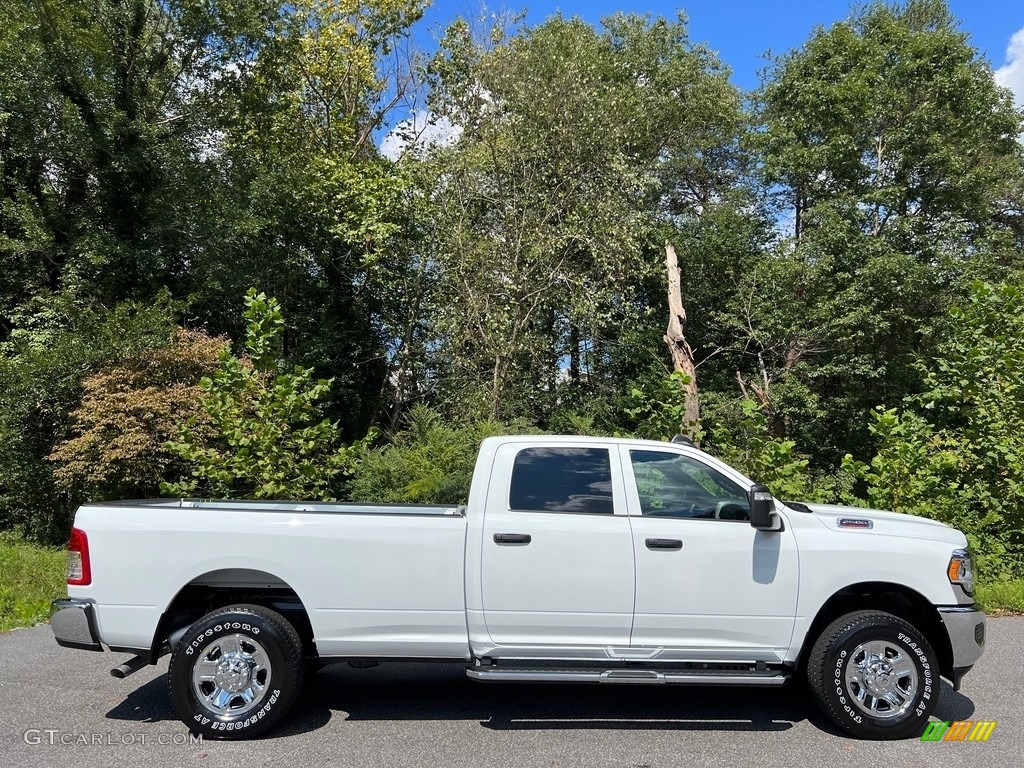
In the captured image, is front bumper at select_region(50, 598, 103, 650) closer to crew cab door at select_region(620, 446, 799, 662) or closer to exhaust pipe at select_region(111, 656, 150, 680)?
exhaust pipe at select_region(111, 656, 150, 680)

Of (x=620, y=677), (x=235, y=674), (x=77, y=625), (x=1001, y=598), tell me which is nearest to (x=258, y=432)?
(x=77, y=625)

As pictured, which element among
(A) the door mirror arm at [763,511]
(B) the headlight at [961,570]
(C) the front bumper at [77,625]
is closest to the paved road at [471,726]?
(C) the front bumper at [77,625]

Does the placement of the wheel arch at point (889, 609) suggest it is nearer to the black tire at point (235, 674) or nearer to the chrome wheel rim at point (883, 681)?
the chrome wheel rim at point (883, 681)

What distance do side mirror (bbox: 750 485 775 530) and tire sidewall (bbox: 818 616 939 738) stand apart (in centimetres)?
86

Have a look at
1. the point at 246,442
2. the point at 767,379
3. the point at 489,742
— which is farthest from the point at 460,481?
the point at 767,379

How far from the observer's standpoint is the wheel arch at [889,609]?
16.4 feet

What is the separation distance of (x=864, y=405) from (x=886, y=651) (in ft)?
53.8

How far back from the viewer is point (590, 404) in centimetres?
1844

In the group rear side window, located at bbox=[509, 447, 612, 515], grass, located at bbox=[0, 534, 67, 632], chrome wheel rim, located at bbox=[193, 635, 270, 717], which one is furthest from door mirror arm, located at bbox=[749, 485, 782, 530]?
grass, located at bbox=[0, 534, 67, 632]

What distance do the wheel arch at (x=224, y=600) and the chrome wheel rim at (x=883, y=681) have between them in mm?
3542

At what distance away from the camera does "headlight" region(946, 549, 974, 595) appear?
16.1 ft

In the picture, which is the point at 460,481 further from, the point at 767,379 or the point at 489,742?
the point at 767,379

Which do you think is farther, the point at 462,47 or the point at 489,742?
the point at 462,47

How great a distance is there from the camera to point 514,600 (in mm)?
4809
